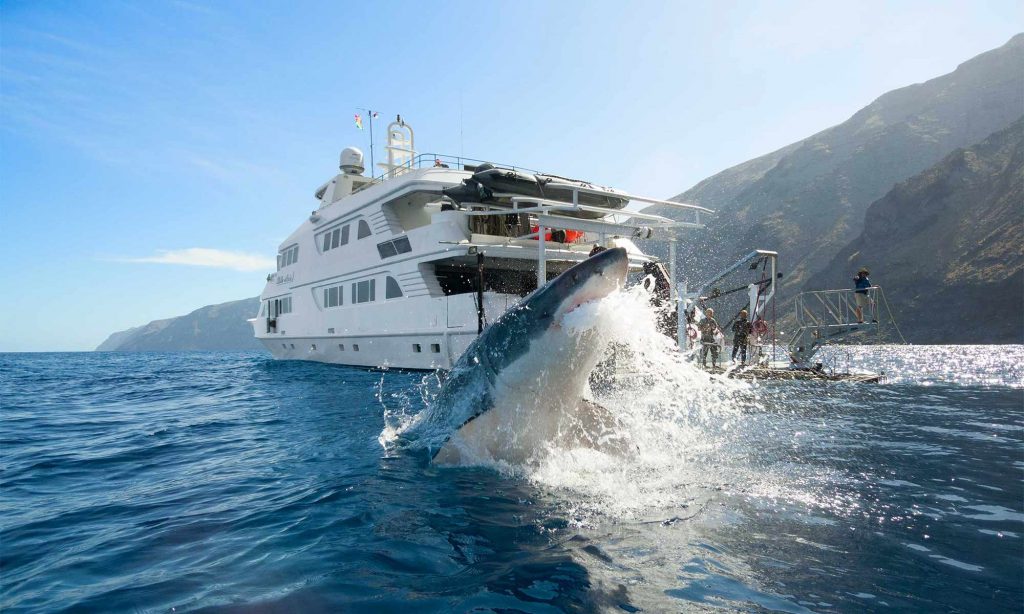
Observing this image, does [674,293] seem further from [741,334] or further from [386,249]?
[386,249]

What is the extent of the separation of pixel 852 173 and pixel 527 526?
449 ft

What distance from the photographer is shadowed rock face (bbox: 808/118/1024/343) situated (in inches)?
2222

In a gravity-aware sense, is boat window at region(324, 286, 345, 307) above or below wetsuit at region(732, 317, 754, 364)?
above

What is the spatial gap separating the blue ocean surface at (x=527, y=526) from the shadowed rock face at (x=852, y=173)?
88603 mm

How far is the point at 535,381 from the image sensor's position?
4750 millimetres

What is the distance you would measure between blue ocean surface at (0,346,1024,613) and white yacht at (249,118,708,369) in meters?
8.36

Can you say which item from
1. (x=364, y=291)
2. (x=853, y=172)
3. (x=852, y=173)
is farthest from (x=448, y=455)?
(x=853, y=172)

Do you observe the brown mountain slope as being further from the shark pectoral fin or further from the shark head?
the shark head

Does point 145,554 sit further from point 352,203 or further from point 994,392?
point 352,203

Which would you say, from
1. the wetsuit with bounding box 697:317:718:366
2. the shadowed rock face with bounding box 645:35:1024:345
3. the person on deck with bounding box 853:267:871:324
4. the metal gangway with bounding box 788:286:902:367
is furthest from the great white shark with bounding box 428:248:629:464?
the shadowed rock face with bounding box 645:35:1024:345

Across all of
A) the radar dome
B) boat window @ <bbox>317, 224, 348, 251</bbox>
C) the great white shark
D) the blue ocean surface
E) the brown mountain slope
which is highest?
the brown mountain slope

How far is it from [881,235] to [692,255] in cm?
6596

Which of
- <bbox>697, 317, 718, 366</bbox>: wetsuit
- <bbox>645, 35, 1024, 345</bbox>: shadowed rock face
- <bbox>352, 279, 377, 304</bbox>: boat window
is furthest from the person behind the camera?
<bbox>645, 35, 1024, 345</bbox>: shadowed rock face

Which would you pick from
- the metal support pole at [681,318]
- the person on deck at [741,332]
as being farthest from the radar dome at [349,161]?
the person on deck at [741,332]
